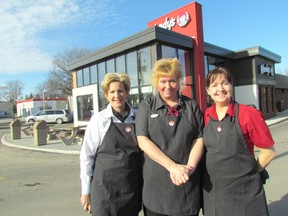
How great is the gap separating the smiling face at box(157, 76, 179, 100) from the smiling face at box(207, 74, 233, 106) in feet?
1.09

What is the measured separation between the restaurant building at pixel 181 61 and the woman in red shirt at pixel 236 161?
12.3 m

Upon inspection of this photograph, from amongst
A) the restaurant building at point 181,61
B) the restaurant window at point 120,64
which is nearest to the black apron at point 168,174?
the restaurant building at point 181,61

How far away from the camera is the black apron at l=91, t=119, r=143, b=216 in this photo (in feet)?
7.80

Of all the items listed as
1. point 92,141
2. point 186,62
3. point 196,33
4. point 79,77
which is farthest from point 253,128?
point 79,77

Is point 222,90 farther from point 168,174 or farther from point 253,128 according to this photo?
point 168,174

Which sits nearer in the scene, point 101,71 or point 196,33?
point 196,33

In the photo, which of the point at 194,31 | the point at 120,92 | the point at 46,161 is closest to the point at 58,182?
the point at 46,161

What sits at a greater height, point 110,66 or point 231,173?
point 110,66

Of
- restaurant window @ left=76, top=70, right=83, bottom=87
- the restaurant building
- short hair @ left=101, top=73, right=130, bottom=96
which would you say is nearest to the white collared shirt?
short hair @ left=101, top=73, right=130, bottom=96

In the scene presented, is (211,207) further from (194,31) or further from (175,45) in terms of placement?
(194,31)

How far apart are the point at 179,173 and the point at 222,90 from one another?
81 cm

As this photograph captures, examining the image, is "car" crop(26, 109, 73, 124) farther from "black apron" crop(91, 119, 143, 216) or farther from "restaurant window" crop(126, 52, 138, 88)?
"black apron" crop(91, 119, 143, 216)

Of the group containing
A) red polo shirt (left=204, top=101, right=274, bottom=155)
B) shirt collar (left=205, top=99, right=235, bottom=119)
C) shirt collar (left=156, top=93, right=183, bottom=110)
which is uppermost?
shirt collar (left=156, top=93, right=183, bottom=110)

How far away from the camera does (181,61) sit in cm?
1617
